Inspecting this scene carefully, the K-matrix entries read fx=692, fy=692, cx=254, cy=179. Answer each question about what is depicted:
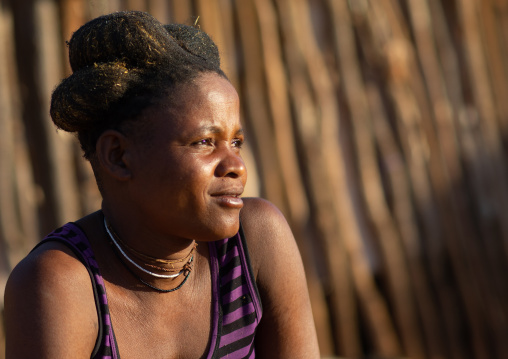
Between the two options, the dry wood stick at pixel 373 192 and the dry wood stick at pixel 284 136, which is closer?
the dry wood stick at pixel 284 136

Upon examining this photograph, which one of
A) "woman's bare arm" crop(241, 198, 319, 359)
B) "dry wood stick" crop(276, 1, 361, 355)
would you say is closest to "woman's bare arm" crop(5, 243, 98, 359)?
"woman's bare arm" crop(241, 198, 319, 359)

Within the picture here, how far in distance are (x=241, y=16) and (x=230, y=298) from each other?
256 centimetres

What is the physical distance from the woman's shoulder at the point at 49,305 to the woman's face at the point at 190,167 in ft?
0.84

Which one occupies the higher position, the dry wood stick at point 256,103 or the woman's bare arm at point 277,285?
the dry wood stick at point 256,103

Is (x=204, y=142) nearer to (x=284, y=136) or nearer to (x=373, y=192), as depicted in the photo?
(x=284, y=136)

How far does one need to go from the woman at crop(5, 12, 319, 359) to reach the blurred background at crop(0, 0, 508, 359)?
1799mm

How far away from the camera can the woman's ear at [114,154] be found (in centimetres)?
185

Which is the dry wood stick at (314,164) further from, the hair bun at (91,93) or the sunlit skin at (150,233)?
the hair bun at (91,93)

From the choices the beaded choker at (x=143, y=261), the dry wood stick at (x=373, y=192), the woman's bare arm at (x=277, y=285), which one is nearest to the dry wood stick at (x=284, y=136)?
the dry wood stick at (x=373, y=192)

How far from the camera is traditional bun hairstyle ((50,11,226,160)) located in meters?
1.81

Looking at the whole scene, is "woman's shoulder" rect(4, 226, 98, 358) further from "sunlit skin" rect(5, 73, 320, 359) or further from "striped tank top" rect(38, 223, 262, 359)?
"striped tank top" rect(38, 223, 262, 359)

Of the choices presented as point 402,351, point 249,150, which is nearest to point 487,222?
point 402,351

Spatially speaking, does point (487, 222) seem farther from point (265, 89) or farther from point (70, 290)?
point (70, 290)

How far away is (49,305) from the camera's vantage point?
171 cm
